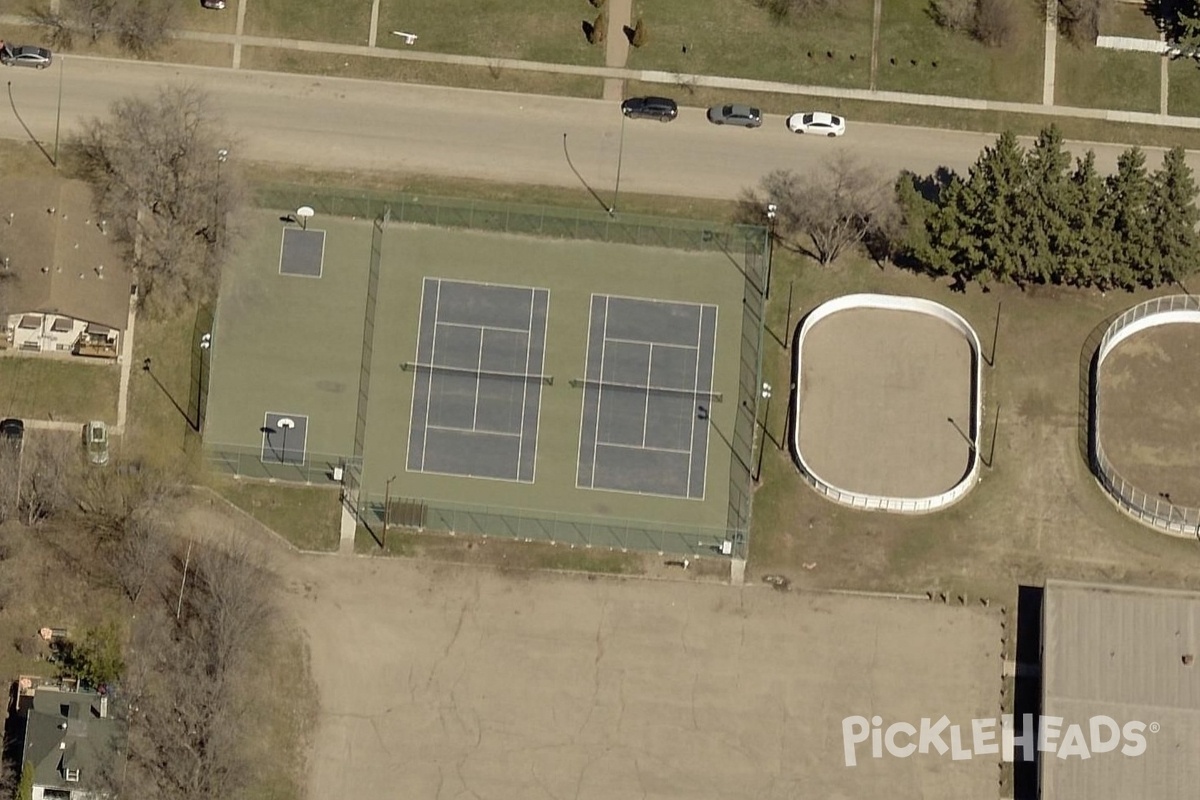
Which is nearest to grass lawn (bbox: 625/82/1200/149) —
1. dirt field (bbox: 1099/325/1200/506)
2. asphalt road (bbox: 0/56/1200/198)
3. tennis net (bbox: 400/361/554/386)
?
asphalt road (bbox: 0/56/1200/198)

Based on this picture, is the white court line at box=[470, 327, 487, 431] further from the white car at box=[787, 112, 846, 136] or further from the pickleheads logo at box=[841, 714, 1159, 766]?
the pickleheads logo at box=[841, 714, 1159, 766]

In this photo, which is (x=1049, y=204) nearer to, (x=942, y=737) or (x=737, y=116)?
(x=737, y=116)

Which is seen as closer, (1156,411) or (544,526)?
(544,526)

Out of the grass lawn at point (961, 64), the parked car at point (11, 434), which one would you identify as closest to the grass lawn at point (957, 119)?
the grass lawn at point (961, 64)

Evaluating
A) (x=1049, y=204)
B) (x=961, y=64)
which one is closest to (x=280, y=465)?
(x=1049, y=204)

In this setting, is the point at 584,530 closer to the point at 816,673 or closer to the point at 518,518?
the point at 518,518

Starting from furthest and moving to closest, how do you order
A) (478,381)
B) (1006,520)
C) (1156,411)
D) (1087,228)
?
1. (478,381)
2. (1156,411)
3. (1006,520)
4. (1087,228)

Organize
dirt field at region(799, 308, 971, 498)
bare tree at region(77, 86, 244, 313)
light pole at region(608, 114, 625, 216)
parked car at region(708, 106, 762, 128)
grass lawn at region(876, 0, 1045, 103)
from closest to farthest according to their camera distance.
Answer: dirt field at region(799, 308, 971, 498)
bare tree at region(77, 86, 244, 313)
light pole at region(608, 114, 625, 216)
parked car at region(708, 106, 762, 128)
grass lawn at region(876, 0, 1045, 103)
